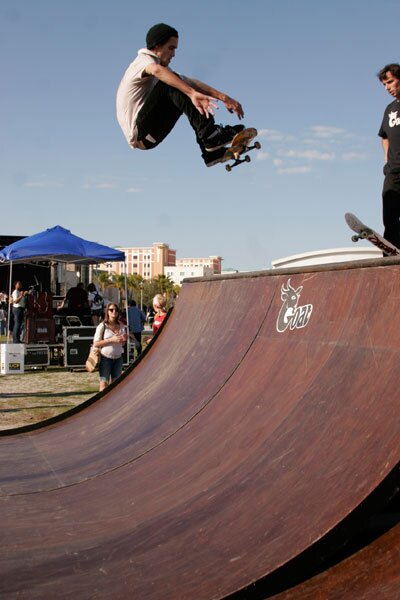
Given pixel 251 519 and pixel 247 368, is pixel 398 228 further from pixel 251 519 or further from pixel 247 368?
pixel 251 519

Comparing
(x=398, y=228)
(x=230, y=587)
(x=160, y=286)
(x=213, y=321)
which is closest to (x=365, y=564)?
(x=230, y=587)

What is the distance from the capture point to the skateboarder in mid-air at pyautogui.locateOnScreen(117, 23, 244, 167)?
3764mm

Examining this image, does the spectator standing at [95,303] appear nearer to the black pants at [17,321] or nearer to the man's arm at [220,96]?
the black pants at [17,321]

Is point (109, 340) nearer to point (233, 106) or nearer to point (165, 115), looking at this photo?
point (165, 115)

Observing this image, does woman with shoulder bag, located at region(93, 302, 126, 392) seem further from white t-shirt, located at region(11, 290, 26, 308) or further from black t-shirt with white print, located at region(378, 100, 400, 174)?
white t-shirt, located at region(11, 290, 26, 308)

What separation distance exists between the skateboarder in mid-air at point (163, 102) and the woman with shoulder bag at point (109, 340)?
176 inches

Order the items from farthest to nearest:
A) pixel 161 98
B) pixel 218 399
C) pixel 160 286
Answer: pixel 160 286
pixel 161 98
pixel 218 399

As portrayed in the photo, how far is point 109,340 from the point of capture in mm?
8500

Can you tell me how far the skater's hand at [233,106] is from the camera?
376cm

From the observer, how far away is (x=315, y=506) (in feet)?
6.63

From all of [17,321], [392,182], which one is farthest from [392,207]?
[17,321]

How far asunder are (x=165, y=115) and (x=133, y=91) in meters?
0.26

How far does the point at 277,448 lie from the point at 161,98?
96.8 inches

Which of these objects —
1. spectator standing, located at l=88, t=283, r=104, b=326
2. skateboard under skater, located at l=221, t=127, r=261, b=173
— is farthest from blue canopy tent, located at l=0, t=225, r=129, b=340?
Answer: skateboard under skater, located at l=221, t=127, r=261, b=173
